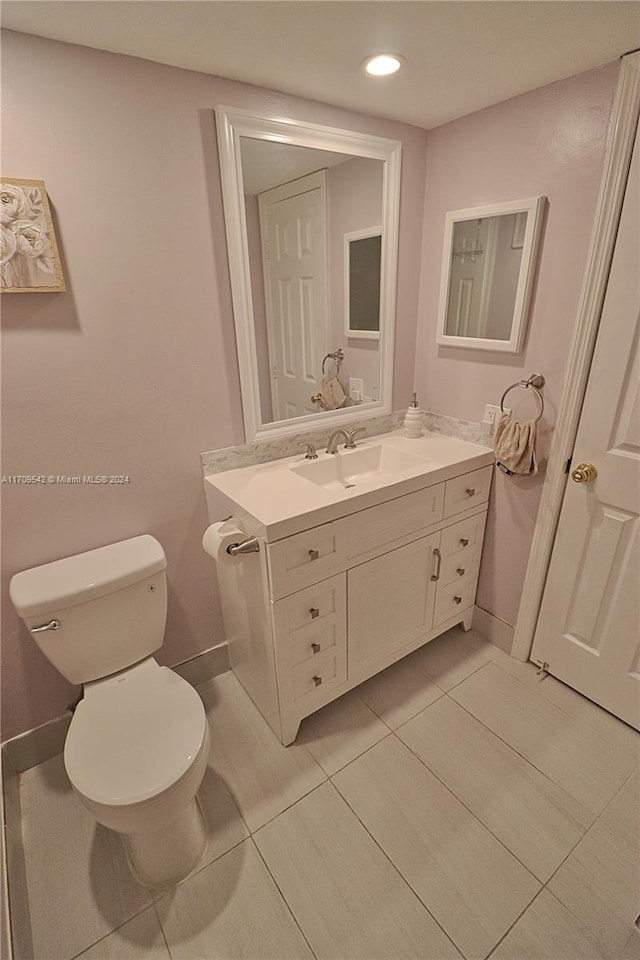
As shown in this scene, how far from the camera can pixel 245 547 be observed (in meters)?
1.33

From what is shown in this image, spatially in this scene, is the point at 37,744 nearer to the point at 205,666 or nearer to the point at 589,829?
the point at 205,666

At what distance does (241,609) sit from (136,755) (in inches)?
21.5

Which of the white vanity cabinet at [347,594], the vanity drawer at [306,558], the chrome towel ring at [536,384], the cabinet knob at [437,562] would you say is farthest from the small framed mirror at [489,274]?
the vanity drawer at [306,558]

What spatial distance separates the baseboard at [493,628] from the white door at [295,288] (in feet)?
4.09

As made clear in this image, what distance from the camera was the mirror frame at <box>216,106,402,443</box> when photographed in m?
1.36

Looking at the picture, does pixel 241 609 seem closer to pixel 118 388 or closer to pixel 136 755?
pixel 136 755

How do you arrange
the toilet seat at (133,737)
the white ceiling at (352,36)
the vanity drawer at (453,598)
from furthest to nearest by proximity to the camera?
the vanity drawer at (453,598) → the toilet seat at (133,737) → the white ceiling at (352,36)

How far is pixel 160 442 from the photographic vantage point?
1.49m

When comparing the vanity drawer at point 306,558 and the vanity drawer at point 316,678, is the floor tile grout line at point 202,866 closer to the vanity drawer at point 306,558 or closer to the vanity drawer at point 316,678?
the vanity drawer at point 316,678

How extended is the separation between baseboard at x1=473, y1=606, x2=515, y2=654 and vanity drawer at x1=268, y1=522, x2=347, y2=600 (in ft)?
3.15

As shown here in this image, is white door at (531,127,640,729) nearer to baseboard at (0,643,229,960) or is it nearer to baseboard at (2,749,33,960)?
baseboard at (0,643,229,960)

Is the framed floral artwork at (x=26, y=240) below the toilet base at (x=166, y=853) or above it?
above

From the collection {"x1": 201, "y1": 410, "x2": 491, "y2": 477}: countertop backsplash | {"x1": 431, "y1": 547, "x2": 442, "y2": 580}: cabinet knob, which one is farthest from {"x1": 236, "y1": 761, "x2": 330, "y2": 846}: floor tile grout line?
{"x1": 201, "y1": 410, "x2": 491, "y2": 477}: countertop backsplash

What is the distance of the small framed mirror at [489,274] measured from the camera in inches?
59.8
